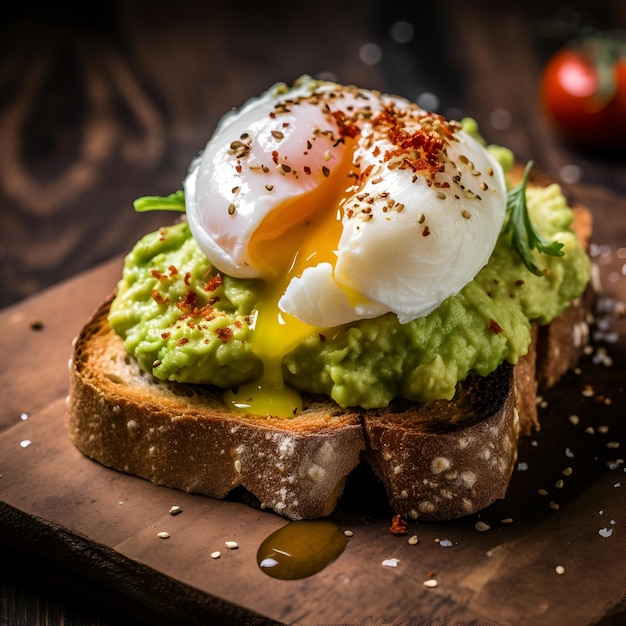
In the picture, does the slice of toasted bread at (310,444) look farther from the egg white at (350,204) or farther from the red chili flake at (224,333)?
the egg white at (350,204)

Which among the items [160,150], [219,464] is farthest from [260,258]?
[160,150]

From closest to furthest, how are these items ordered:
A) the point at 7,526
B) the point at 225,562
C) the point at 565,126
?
the point at 225,562, the point at 7,526, the point at 565,126

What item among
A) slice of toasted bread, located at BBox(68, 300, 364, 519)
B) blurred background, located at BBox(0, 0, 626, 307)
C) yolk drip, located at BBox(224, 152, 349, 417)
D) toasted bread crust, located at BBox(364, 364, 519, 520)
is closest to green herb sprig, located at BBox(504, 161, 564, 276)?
toasted bread crust, located at BBox(364, 364, 519, 520)

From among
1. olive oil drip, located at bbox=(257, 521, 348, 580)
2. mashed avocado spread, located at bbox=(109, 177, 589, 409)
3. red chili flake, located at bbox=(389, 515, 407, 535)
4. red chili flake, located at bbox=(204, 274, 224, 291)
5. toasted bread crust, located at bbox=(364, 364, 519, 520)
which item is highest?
red chili flake, located at bbox=(204, 274, 224, 291)

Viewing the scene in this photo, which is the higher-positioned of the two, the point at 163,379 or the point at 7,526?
the point at 163,379

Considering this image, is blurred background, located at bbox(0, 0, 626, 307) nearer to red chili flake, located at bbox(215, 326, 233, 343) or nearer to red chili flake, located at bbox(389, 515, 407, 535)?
red chili flake, located at bbox(215, 326, 233, 343)

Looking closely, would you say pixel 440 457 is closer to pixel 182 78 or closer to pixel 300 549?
pixel 300 549

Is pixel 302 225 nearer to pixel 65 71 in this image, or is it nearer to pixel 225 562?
pixel 225 562

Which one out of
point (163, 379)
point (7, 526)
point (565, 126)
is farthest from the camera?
point (565, 126)
